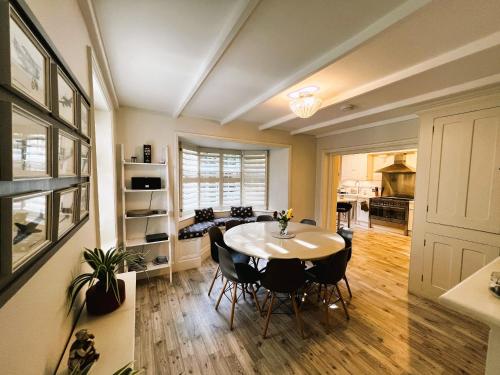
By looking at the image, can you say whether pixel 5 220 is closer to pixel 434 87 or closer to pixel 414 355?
pixel 414 355

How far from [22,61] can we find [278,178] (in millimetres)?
4407

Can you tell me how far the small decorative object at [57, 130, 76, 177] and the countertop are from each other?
1891mm

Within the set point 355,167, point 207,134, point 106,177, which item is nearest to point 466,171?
point 207,134

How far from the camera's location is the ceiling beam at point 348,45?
1.16 meters

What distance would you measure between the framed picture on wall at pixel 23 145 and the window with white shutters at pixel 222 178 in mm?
3425

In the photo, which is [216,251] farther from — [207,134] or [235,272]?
[207,134]

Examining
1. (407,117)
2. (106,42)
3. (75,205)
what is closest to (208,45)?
(106,42)

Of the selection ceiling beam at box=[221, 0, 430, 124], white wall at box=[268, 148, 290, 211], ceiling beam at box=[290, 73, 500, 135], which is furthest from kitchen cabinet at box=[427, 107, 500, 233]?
white wall at box=[268, 148, 290, 211]

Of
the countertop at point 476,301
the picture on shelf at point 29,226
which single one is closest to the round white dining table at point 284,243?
the countertop at point 476,301

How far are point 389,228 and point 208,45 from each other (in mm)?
6260

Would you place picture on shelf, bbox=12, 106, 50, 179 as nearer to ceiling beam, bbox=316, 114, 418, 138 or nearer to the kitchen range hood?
ceiling beam, bbox=316, 114, 418, 138

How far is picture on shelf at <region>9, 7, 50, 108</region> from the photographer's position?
55 centimetres

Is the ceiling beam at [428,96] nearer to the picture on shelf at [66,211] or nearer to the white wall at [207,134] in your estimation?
the white wall at [207,134]

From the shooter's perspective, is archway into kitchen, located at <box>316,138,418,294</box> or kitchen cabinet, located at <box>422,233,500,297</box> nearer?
kitchen cabinet, located at <box>422,233,500,297</box>
